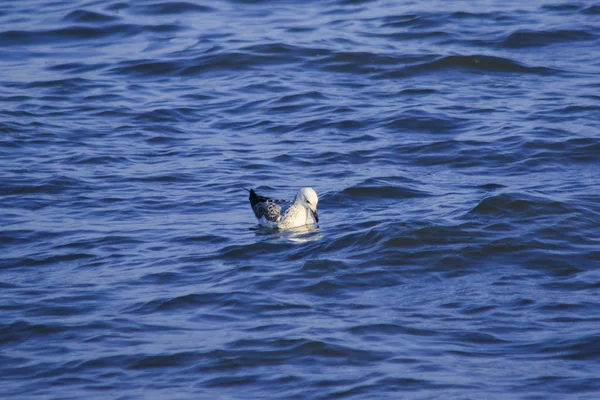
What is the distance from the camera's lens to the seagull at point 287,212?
10852 millimetres

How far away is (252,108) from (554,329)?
848 cm

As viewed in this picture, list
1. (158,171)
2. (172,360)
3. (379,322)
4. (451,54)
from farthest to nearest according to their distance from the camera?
(451,54) → (158,171) → (379,322) → (172,360)

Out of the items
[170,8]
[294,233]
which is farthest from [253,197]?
[170,8]

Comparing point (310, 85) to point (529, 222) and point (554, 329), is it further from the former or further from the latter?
point (554, 329)

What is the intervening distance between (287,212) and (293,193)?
1.04 meters

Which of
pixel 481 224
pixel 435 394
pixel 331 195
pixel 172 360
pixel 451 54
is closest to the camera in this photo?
pixel 435 394

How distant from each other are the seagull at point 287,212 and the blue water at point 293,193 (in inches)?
9.2

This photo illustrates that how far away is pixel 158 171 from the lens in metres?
12.8

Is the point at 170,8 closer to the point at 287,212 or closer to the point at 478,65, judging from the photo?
the point at 478,65

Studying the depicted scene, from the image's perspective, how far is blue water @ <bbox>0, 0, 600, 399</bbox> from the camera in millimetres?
7434

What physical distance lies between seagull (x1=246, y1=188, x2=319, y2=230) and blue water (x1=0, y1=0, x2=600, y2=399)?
0.23 meters

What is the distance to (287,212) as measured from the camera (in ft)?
36.3

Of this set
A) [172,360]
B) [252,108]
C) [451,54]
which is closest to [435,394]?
[172,360]

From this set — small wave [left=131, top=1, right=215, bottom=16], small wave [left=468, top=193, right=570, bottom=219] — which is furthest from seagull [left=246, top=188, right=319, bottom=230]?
small wave [left=131, top=1, right=215, bottom=16]
